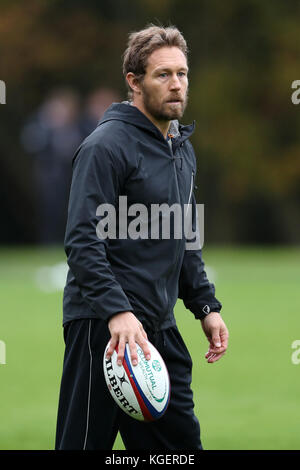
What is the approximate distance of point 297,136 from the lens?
26.6 metres

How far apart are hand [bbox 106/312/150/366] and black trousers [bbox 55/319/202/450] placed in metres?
0.25

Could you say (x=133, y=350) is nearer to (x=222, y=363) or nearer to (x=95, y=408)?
(x=95, y=408)

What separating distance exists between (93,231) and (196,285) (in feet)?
3.14

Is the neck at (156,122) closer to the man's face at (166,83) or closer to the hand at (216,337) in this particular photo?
the man's face at (166,83)

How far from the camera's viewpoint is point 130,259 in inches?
198

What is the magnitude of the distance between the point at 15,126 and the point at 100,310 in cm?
2266

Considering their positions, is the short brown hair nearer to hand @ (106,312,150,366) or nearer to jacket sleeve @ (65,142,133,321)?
jacket sleeve @ (65,142,133,321)

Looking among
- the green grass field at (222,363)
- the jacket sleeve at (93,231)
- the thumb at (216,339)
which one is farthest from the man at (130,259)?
the green grass field at (222,363)

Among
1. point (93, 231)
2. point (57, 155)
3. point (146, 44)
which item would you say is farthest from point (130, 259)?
point (57, 155)

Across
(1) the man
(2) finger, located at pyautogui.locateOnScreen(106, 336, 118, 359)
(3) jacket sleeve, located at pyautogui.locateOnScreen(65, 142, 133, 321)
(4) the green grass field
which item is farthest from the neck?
(4) the green grass field

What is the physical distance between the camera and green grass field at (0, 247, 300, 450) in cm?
743
